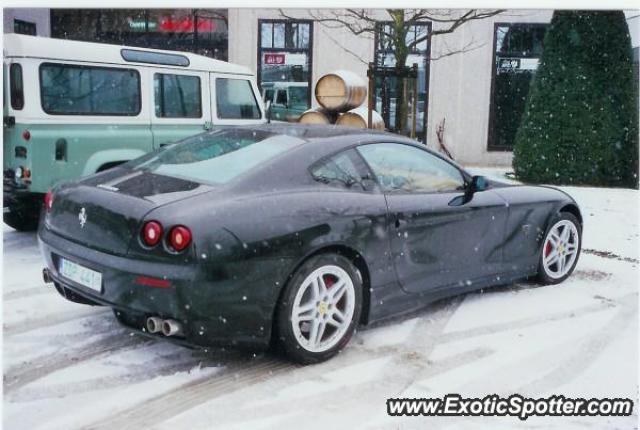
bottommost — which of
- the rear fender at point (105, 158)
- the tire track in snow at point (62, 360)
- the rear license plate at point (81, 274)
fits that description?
the tire track in snow at point (62, 360)

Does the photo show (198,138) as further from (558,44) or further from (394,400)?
(558,44)

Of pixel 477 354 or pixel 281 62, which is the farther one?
pixel 281 62

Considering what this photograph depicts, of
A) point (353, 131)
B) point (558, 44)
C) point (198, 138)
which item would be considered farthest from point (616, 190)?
point (198, 138)

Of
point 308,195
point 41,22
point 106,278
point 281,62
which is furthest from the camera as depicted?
point 281,62

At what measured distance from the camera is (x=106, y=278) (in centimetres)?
323

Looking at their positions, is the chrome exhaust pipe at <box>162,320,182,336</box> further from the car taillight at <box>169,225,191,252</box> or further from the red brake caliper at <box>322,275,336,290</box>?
the red brake caliper at <box>322,275,336,290</box>

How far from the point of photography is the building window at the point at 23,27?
15.1ft

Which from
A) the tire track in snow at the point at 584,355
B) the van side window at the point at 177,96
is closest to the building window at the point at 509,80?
the van side window at the point at 177,96

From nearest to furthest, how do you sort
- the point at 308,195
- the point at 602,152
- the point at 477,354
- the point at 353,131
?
the point at 308,195 → the point at 477,354 → the point at 353,131 → the point at 602,152

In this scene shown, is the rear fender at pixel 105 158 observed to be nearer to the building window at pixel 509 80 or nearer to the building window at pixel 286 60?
the building window at pixel 286 60

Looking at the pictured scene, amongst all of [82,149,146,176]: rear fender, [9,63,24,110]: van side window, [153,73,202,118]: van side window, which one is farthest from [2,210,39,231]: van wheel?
[153,73,202,118]: van side window

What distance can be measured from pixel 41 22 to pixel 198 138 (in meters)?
Result: 1.32

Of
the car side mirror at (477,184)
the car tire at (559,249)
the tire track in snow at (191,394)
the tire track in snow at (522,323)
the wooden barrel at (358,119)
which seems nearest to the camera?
the tire track in snow at (191,394)

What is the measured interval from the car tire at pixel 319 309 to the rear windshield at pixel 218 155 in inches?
24.9
